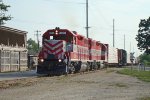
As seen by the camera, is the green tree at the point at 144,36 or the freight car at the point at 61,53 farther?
the green tree at the point at 144,36

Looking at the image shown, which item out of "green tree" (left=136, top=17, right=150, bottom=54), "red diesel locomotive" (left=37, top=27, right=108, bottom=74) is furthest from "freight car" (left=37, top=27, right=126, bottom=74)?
"green tree" (left=136, top=17, right=150, bottom=54)

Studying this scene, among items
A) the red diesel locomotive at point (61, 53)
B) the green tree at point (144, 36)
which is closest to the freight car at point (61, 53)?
the red diesel locomotive at point (61, 53)

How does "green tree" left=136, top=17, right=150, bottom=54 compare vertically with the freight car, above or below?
above

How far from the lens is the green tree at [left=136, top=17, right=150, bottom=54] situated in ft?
387

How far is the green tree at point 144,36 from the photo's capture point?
118m

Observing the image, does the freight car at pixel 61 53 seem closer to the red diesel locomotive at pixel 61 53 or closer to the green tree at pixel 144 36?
the red diesel locomotive at pixel 61 53

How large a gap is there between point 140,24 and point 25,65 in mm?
68648

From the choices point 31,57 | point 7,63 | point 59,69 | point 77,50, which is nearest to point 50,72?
point 59,69

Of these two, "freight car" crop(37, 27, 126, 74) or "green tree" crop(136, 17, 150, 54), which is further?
"green tree" crop(136, 17, 150, 54)

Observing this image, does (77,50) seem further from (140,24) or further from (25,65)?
(140,24)

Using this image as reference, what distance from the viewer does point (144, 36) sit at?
400 ft

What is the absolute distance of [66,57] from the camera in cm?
3409

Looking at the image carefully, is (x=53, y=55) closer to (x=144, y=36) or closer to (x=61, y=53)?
(x=61, y=53)

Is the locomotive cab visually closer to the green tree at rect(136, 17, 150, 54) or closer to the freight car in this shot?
the freight car
